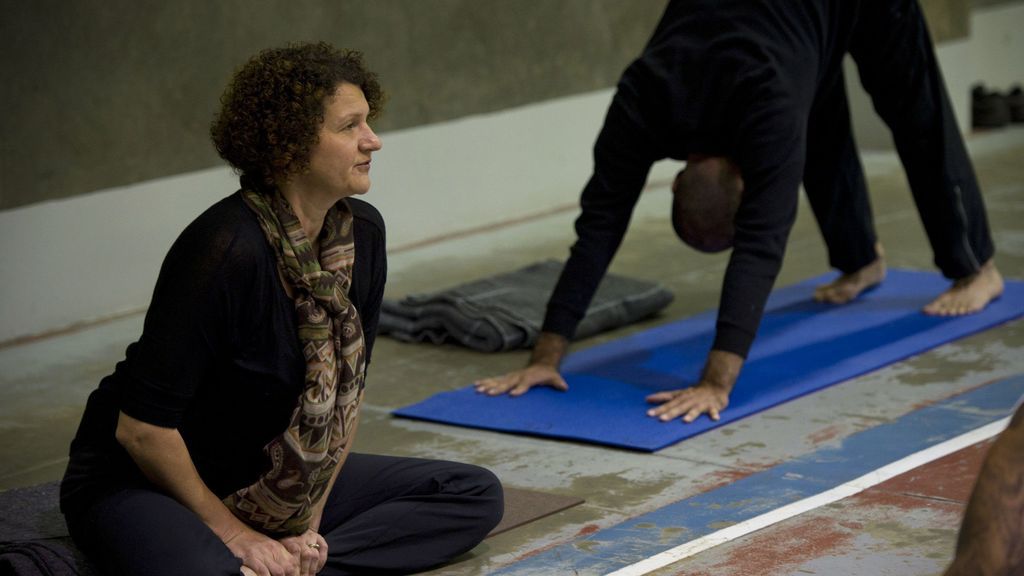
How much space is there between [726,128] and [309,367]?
184cm

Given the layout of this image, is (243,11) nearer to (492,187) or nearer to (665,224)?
(492,187)

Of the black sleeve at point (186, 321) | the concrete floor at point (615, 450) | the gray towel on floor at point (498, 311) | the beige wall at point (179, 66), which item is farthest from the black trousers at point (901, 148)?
the black sleeve at point (186, 321)

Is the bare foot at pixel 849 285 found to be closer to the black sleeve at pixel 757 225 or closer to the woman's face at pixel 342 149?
the black sleeve at pixel 757 225

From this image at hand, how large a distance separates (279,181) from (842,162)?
112 inches

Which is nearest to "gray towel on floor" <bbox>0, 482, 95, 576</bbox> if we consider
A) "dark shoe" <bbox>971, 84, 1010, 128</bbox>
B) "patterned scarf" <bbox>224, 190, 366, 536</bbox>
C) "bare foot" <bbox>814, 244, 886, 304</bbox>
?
"patterned scarf" <bbox>224, 190, 366, 536</bbox>

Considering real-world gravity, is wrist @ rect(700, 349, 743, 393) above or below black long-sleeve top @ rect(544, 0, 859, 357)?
below

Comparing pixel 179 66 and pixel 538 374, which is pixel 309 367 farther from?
pixel 179 66

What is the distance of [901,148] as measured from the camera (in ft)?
16.4

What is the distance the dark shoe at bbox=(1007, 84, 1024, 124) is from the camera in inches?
365

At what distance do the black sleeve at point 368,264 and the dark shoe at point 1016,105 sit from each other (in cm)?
722

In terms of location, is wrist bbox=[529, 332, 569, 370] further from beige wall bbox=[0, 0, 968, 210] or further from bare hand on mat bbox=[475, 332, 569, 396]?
beige wall bbox=[0, 0, 968, 210]

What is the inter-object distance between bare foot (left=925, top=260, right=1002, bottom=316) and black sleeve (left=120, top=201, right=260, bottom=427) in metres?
2.97

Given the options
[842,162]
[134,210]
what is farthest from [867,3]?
[134,210]

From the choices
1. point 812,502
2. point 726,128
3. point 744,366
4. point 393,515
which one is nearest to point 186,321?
point 393,515
